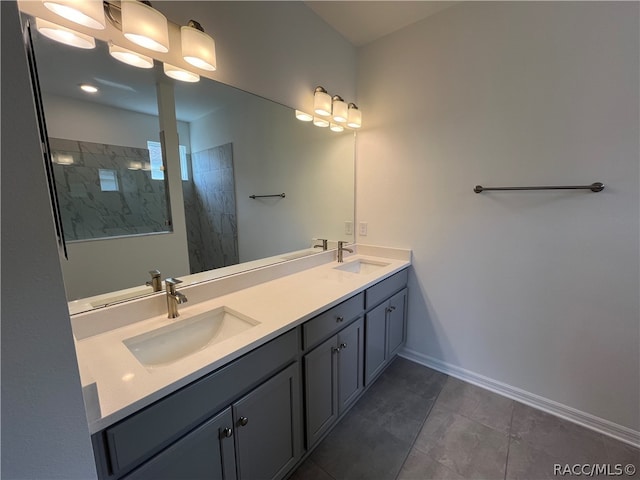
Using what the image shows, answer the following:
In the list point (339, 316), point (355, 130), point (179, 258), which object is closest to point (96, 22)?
point (179, 258)

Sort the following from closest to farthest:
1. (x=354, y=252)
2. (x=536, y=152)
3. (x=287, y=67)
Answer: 1. (x=536, y=152)
2. (x=287, y=67)
3. (x=354, y=252)

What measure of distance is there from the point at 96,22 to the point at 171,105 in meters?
0.36

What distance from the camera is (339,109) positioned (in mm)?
2023

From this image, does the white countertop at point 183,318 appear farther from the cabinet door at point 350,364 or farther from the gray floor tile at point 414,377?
the gray floor tile at point 414,377

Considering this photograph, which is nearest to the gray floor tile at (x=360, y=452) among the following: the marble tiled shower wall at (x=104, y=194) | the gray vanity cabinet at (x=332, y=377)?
the gray vanity cabinet at (x=332, y=377)

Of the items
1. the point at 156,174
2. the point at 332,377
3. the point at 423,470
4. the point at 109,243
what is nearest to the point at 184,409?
the point at 109,243

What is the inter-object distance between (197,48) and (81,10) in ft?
1.25

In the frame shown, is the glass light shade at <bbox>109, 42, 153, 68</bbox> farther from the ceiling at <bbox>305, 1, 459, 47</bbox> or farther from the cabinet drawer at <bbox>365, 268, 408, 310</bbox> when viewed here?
the cabinet drawer at <bbox>365, 268, 408, 310</bbox>

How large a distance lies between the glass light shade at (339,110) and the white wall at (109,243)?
1089mm

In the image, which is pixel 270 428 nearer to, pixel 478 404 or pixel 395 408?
pixel 395 408

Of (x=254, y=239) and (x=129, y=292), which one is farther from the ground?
(x=254, y=239)

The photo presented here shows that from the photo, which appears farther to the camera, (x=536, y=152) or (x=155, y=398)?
(x=536, y=152)

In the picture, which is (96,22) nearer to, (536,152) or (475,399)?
(536,152)

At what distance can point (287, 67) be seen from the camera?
174 cm
